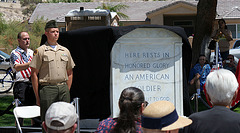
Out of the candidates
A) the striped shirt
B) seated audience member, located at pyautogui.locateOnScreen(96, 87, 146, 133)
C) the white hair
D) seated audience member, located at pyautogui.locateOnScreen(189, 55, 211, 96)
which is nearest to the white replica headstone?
the striped shirt

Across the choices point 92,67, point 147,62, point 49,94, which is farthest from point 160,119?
point 92,67

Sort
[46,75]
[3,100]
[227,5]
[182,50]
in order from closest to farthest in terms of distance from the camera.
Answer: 1. [46,75]
2. [182,50]
3. [3,100]
4. [227,5]

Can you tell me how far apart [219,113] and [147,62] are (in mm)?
3419

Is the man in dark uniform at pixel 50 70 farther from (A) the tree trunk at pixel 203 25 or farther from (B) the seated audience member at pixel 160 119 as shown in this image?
(A) the tree trunk at pixel 203 25

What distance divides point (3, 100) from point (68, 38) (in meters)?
6.05

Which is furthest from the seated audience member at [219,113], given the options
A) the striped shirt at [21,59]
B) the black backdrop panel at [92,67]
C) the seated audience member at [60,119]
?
the striped shirt at [21,59]

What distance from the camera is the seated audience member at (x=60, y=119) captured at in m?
2.82

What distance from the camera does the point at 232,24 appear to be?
35500 millimetres

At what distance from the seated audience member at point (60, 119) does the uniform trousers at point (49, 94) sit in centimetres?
294

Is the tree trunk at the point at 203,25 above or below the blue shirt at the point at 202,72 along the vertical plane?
above

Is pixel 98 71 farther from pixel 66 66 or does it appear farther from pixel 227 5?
pixel 227 5

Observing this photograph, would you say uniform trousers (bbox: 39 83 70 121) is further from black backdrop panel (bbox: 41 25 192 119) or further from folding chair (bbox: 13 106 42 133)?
black backdrop panel (bbox: 41 25 192 119)

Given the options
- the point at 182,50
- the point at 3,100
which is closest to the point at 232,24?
the point at 3,100

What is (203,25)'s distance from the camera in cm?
1227
